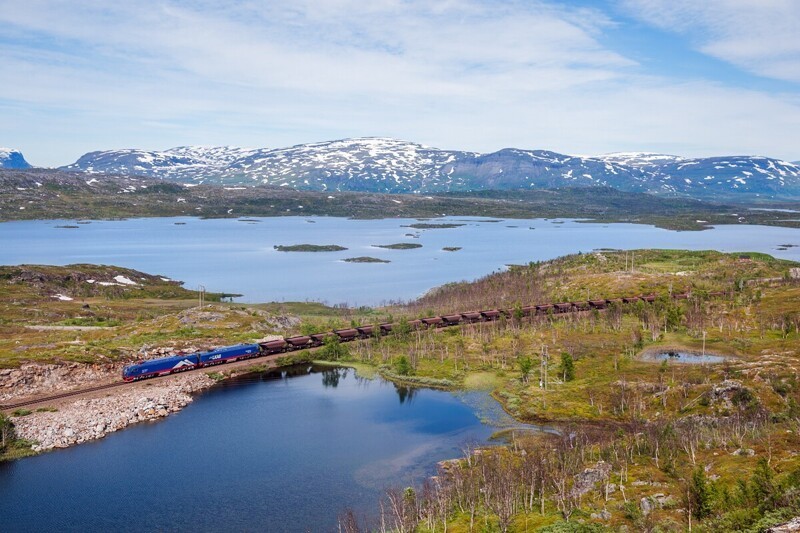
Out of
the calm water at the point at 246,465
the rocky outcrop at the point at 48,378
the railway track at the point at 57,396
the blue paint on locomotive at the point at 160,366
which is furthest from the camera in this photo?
the blue paint on locomotive at the point at 160,366

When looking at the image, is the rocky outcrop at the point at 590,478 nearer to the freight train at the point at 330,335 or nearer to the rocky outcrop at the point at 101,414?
the rocky outcrop at the point at 101,414

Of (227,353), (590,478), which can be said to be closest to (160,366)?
(227,353)

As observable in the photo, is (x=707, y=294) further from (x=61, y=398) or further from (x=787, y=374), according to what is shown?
(x=61, y=398)

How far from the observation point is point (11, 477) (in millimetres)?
53312

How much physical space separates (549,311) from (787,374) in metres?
55.9

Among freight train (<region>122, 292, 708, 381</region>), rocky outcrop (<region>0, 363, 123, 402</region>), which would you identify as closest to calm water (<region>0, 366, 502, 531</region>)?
freight train (<region>122, 292, 708, 381</region>)

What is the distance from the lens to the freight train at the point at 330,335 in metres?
84.3

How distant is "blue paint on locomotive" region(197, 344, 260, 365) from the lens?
9062 cm

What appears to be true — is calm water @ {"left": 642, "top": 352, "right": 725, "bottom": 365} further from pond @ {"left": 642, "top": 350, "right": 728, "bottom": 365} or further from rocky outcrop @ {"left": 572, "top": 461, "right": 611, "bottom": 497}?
rocky outcrop @ {"left": 572, "top": 461, "right": 611, "bottom": 497}

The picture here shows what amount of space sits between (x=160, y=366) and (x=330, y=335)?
29554mm

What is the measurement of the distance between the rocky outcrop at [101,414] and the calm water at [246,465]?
171cm

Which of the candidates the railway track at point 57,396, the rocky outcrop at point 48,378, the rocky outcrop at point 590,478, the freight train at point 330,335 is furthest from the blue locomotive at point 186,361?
the rocky outcrop at point 590,478

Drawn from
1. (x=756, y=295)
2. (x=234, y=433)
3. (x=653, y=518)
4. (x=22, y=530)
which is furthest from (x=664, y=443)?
(x=756, y=295)

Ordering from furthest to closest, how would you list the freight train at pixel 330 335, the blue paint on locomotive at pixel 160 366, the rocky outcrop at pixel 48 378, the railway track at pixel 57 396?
the freight train at pixel 330 335 → the blue paint on locomotive at pixel 160 366 → the rocky outcrop at pixel 48 378 → the railway track at pixel 57 396
